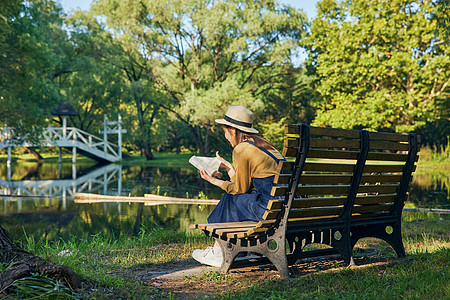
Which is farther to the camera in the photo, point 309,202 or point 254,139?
point 254,139

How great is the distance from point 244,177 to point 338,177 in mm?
781

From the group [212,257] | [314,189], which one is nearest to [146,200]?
[212,257]

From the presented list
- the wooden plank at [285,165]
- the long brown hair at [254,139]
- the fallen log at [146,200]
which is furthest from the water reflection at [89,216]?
the wooden plank at [285,165]

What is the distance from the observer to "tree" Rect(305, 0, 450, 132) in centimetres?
2255

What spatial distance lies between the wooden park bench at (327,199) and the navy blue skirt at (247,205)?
105 mm

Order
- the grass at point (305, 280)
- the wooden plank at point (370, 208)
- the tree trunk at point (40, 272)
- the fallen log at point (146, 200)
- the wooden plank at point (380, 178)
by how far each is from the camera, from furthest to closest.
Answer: the fallen log at point (146, 200)
the wooden plank at point (370, 208)
the wooden plank at point (380, 178)
the grass at point (305, 280)
the tree trunk at point (40, 272)

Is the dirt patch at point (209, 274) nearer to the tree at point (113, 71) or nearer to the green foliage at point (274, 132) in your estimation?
the green foliage at point (274, 132)

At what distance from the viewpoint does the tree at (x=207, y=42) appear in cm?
2767

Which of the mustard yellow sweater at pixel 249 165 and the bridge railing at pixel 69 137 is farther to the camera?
the bridge railing at pixel 69 137

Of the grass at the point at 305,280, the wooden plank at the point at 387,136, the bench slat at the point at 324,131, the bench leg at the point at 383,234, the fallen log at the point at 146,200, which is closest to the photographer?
the grass at the point at 305,280

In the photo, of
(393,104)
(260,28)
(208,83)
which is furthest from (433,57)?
(208,83)

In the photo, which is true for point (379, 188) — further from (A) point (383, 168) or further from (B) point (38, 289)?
(B) point (38, 289)

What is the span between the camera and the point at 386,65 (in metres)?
23.0

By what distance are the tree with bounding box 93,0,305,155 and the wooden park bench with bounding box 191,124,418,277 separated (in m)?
22.6
